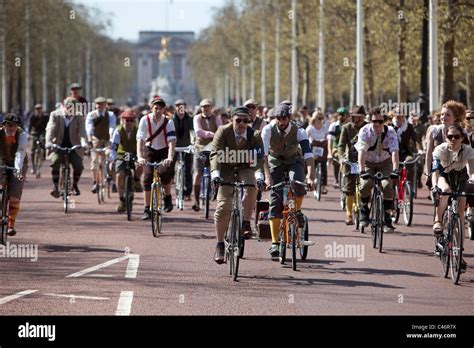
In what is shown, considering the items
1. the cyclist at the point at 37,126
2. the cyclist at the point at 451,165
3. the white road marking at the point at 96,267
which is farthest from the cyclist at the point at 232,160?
the cyclist at the point at 37,126

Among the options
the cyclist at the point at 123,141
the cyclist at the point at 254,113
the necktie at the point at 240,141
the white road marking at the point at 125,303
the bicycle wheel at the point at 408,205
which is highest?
the cyclist at the point at 254,113

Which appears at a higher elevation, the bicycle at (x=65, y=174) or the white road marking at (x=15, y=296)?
the bicycle at (x=65, y=174)

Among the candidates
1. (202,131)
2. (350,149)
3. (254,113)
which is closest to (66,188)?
(202,131)

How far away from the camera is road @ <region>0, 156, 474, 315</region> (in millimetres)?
11984

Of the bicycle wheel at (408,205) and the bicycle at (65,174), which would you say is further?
the bicycle at (65,174)

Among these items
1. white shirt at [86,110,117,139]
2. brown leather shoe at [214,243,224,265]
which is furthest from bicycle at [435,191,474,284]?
white shirt at [86,110,117,139]

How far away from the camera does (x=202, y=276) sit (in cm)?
1429

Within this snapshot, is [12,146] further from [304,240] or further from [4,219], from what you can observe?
[304,240]

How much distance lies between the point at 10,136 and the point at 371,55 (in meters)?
37.0

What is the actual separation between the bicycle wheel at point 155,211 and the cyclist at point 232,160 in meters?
3.82

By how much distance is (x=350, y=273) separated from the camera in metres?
14.7

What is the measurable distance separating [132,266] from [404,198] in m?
7.42

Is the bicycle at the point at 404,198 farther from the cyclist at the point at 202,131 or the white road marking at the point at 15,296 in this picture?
the white road marking at the point at 15,296

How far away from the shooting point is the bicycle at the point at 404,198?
68.3 ft
